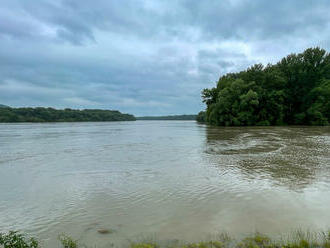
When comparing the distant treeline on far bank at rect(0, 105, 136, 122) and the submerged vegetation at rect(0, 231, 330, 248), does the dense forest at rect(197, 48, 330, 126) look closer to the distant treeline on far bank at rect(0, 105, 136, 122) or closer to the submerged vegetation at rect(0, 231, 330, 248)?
the submerged vegetation at rect(0, 231, 330, 248)

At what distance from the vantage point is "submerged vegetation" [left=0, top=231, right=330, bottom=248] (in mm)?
3575

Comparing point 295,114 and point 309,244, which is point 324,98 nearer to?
point 295,114

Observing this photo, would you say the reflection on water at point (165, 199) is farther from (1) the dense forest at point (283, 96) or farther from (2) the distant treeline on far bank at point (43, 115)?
(2) the distant treeline on far bank at point (43, 115)

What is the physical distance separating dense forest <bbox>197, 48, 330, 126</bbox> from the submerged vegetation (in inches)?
1911

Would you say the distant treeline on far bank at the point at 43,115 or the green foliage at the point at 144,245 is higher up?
the distant treeline on far bank at the point at 43,115

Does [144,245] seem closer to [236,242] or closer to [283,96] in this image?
[236,242]

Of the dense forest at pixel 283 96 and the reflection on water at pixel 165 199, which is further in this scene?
the dense forest at pixel 283 96

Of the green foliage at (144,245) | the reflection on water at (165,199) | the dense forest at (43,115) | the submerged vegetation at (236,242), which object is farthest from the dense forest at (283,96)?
the dense forest at (43,115)

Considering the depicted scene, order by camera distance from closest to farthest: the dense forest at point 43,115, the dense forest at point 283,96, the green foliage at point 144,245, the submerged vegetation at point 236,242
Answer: the submerged vegetation at point 236,242 → the green foliage at point 144,245 → the dense forest at point 283,96 → the dense forest at point 43,115

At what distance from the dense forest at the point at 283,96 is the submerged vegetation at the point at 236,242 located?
159 feet

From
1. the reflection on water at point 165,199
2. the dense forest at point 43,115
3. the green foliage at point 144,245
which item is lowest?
the reflection on water at point 165,199

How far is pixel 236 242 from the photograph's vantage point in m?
3.99

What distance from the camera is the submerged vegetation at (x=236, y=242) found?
3575 millimetres

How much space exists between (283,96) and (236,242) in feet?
189
